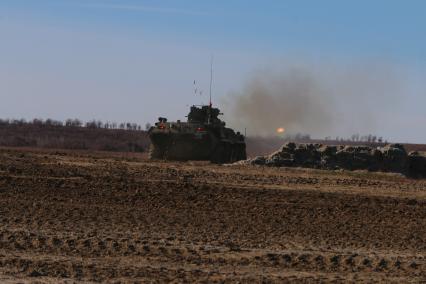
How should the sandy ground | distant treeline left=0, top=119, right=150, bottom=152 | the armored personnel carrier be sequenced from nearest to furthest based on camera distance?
the sandy ground → the armored personnel carrier → distant treeline left=0, top=119, right=150, bottom=152

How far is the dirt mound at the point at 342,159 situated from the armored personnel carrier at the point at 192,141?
189cm

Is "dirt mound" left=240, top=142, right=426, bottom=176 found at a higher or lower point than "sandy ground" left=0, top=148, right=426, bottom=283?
higher

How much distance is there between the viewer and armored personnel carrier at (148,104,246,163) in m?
31.8

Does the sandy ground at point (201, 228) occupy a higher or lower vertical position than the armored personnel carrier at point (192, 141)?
lower

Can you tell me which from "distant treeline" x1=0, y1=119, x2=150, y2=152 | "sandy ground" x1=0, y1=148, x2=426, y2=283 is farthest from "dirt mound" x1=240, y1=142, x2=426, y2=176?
"distant treeline" x1=0, y1=119, x2=150, y2=152

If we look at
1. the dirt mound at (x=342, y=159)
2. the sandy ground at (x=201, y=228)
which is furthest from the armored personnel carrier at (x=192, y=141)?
the sandy ground at (x=201, y=228)

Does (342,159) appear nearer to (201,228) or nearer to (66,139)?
(201,228)

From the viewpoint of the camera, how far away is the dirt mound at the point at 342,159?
1195 inches

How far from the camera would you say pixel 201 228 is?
43.7 feet

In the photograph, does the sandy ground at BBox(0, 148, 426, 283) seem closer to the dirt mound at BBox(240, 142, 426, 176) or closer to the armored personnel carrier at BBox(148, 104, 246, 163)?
the dirt mound at BBox(240, 142, 426, 176)

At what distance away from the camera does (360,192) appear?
20766 mm

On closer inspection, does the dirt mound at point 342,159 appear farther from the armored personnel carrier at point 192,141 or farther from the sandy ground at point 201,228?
the sandy ground at point 201,228

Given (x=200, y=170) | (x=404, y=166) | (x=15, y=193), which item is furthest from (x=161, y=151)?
(x=15, y=193)

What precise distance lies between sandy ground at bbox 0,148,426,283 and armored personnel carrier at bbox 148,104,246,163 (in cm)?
871
